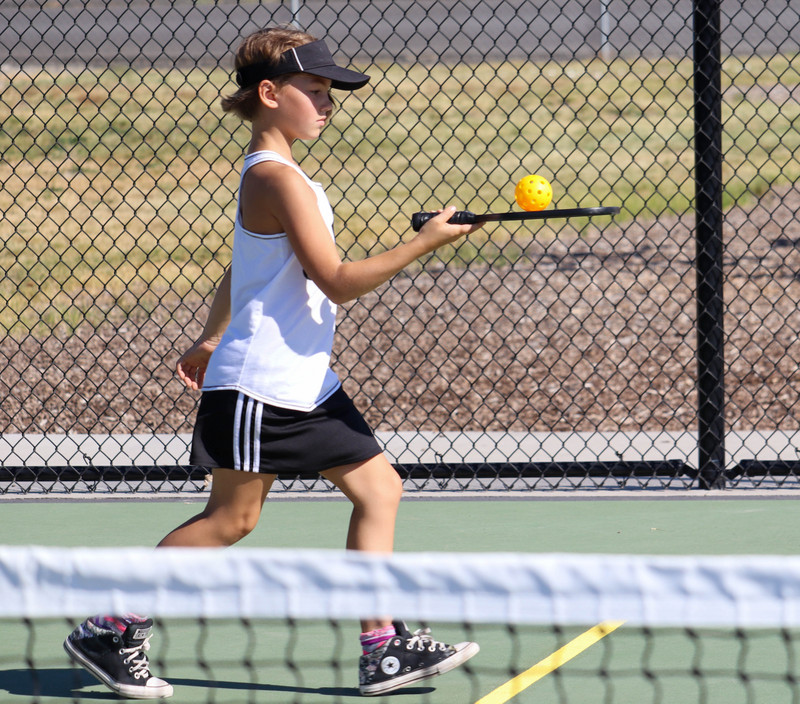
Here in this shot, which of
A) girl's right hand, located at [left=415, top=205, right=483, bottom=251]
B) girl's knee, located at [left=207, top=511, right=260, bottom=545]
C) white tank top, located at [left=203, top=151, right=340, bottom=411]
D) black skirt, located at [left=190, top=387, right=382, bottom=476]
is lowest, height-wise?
girl's knee, located at [left=207, top=511, right=260, bottom=545]

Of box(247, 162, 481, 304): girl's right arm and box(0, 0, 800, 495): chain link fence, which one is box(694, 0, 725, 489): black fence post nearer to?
box(0, 0, 800, 495): chain link fence

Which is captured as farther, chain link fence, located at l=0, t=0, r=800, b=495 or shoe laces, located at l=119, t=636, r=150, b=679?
chain link fence, located at l=0, t=0, r=800, b=495

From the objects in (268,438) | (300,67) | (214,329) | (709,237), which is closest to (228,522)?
(268,438)

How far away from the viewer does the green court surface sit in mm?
3590

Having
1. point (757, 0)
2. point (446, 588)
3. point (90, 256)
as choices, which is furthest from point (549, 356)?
point (757, 0)

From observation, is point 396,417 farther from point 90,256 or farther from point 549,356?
point 90,256

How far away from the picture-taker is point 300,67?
Answer: 133 inches

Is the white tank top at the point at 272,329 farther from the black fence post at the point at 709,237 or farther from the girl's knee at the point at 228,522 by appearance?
the black fence post at the point at 709,237

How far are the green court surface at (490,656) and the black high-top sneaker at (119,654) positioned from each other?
0.31 ft

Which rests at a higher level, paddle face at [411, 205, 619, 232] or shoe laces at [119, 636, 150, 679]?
paddle face at [411, 205, 619, 232]

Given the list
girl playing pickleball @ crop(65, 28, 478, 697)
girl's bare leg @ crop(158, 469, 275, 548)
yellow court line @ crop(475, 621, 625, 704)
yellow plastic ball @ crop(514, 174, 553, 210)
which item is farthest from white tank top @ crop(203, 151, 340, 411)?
yellow court line @ crop(475, 621, 625, 704)

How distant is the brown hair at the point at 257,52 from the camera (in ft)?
11.2

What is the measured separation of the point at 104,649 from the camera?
140 inches

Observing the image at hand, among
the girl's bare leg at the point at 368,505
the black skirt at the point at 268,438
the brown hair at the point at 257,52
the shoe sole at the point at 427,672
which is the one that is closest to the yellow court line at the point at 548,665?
the shoe sole at the point at 427,672
